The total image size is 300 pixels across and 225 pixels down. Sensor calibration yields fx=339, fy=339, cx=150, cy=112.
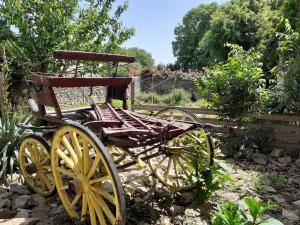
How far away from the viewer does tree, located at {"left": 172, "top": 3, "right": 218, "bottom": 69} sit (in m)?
38.5

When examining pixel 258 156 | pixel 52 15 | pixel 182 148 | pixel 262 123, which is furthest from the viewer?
pixel 52 15

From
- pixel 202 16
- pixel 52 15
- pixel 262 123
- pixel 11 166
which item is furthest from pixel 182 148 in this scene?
pixel 202 16

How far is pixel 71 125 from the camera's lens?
3031 mm

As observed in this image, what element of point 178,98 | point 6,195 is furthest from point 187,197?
point 178,98

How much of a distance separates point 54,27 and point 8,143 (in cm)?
619

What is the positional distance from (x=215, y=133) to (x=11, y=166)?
14.3ft

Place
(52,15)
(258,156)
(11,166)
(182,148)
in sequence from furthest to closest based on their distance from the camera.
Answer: (52,15), (258,156), (11,166), (182,148)

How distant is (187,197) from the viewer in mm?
4223

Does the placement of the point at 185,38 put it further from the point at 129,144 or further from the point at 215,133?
the point at 129,144

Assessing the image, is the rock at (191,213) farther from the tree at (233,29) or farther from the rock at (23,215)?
the tree at (233,29)

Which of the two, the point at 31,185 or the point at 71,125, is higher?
the point at 71,125

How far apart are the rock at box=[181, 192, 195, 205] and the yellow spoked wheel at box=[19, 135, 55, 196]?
5.15 ft

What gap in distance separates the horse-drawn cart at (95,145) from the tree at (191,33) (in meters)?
33.6

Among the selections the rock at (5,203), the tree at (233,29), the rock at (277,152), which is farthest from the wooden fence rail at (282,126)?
the tree at (233,29)
